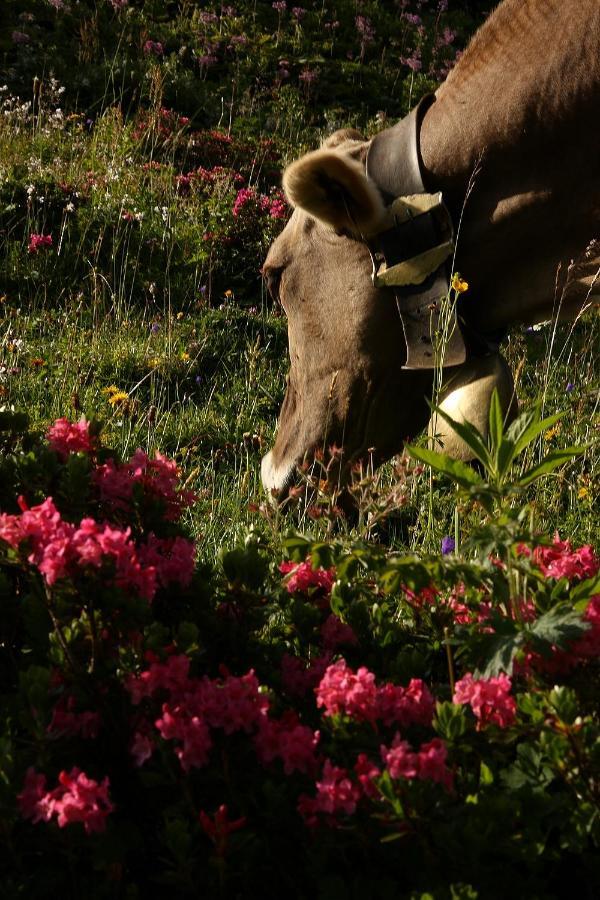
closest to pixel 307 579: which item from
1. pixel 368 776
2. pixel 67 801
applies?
pixel 368 776

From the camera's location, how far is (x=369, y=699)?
4.89 ft

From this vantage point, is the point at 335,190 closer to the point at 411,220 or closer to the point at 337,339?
the point at 411,220

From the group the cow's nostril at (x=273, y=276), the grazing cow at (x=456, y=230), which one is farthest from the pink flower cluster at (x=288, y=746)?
the cow's nostril at (x=273, y=276)

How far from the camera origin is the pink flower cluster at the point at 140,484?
1893 millimetres

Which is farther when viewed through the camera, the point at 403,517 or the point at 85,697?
the point at 403,517

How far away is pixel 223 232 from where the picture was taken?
7293mm

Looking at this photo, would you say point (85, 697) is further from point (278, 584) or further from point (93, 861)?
point (278, 584)

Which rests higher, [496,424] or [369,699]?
[496,424]

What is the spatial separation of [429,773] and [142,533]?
0.75 metres

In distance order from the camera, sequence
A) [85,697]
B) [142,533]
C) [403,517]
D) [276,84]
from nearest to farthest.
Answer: [85,697] < [142,533] < [403,517] < [276,84]

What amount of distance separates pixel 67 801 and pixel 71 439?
85cm

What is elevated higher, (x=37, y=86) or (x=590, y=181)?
(x=590, y=181)

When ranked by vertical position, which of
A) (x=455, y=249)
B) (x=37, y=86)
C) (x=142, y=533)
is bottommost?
(x=37, y=86)

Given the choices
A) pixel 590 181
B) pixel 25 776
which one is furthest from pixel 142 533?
pixel 590 181
